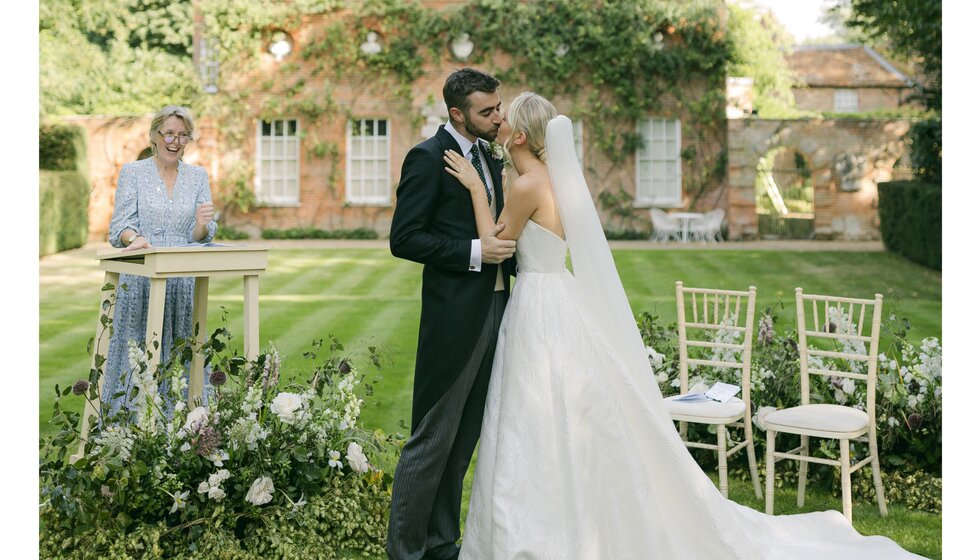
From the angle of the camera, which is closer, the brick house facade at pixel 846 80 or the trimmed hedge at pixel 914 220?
the trimmed hedge at pixel 914 220

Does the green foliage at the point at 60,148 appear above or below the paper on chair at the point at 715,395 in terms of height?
above

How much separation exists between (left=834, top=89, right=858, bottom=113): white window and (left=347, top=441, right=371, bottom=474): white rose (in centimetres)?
3642

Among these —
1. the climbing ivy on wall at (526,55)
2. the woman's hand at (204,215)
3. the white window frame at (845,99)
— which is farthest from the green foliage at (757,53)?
the white window frame at (845,99)

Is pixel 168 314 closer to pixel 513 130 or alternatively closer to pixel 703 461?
pixel 513 130

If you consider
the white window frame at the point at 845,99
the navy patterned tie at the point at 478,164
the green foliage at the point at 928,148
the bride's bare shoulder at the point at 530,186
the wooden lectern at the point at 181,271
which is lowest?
the wooden lectern at the point at 181,271

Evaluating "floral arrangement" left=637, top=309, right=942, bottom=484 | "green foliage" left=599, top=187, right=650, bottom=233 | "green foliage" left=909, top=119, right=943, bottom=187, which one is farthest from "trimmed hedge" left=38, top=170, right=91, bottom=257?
"green foliage" left=909, top=119, right=943, bottom=187

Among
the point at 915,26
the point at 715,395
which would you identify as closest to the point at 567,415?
the point at 715,395

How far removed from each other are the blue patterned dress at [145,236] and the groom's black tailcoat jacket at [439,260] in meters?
1.31

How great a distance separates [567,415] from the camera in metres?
3.51

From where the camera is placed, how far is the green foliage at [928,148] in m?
14.5

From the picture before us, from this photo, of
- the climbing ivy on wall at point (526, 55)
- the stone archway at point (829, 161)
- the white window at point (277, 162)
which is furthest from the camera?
the white window at point (277, 162)

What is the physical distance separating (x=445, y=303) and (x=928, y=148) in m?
13.4

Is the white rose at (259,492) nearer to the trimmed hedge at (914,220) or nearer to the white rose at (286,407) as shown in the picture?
the white rose at (286,407)

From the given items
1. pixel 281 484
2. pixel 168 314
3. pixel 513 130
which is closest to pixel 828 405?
pixel 513 130
